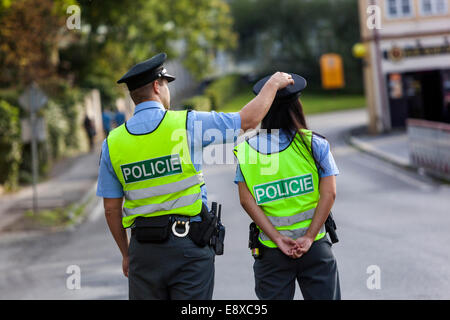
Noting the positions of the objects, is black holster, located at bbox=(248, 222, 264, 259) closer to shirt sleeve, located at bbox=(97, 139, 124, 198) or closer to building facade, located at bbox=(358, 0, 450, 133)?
shirt sleeve, located at bbox=(97, 139, 124, 198)

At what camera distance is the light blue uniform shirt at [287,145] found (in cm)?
397

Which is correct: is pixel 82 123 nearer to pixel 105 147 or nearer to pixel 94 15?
pixel 94 15

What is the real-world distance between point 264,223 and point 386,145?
70.0 ft

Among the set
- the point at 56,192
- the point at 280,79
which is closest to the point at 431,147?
the point at 56,192

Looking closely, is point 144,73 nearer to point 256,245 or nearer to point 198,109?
point 256,245

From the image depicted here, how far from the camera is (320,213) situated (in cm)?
398


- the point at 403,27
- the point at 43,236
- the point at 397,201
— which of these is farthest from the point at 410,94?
the point at 43,236

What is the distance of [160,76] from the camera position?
389 cm

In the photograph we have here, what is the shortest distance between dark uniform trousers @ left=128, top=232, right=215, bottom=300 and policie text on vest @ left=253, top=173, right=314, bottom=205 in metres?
0.46

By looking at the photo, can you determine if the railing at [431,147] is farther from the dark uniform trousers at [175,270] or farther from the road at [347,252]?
the dark uniform trousers at [175,270]

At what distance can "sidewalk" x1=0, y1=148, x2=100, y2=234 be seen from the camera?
1537 cm

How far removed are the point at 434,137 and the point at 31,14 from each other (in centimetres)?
1530

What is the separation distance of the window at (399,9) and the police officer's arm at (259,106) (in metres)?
26.3

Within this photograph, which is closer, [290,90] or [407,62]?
[290,90]
